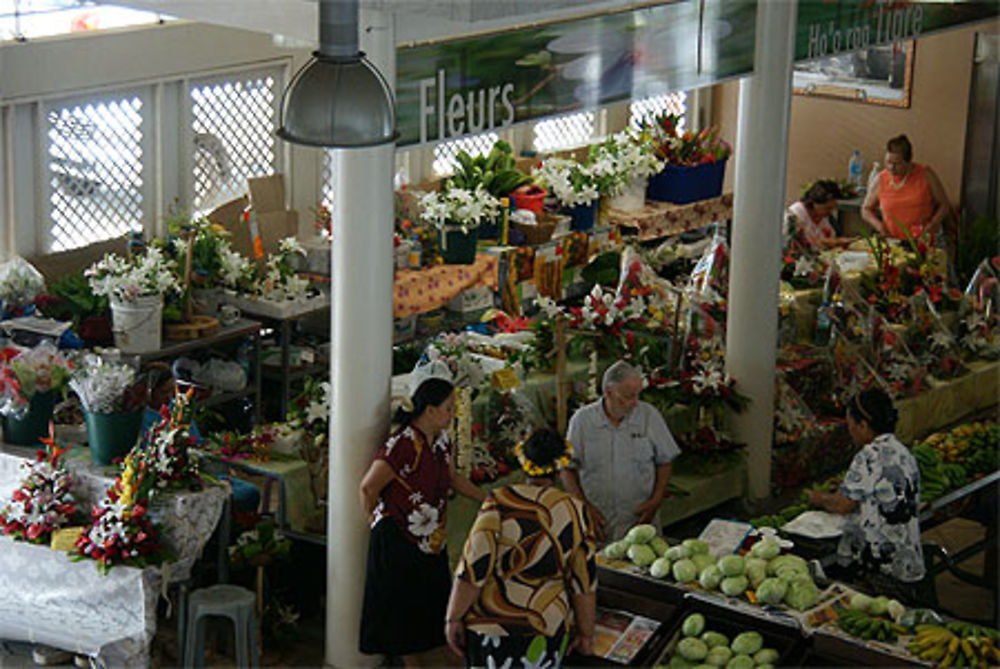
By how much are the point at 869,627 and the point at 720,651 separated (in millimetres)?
590

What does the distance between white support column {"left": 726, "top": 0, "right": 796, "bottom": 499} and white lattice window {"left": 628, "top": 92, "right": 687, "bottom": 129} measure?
17.7ft

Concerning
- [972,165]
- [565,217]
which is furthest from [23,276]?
[972,165]

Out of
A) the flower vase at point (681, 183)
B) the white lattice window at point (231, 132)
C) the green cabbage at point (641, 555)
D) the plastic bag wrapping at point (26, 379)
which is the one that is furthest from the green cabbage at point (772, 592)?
the flower vase at point (681, 183)

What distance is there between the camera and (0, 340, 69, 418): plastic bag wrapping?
25.5 ft

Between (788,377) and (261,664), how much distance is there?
12.6 ft

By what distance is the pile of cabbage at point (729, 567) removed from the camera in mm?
6633

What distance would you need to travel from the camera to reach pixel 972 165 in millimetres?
14398

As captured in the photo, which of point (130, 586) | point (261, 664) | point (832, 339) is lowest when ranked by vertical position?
point (261, 664)

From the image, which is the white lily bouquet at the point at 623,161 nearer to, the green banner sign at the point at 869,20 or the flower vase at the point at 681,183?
the flower vase at the point at 681,183

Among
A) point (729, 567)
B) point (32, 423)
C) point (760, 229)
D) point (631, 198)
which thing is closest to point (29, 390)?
point (32, 423)

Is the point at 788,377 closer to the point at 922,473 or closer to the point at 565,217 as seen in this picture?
the point at 922,473

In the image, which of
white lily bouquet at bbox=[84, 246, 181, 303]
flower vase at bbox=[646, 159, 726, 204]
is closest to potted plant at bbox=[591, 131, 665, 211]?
flower vase at bbox=[646, 159, 726, 204]

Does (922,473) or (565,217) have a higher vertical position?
(565,217)

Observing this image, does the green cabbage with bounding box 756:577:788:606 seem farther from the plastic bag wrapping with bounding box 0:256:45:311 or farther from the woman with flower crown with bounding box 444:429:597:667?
the plastic bag wrapping with bounding box 0:256:45:311
